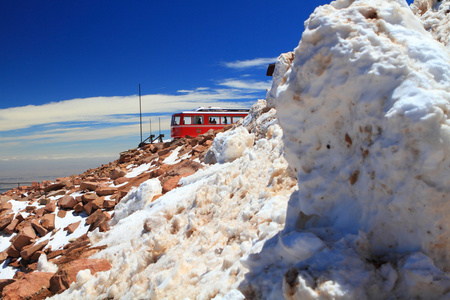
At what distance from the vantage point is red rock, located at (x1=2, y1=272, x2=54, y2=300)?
4.20 meters

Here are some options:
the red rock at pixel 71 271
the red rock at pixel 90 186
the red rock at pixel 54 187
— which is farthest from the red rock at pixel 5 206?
the red rock at pixel 71 271

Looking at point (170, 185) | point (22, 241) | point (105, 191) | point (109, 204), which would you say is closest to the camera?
point (170, 185)

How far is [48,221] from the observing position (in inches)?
311

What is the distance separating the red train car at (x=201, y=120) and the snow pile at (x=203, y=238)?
13511 millimetres

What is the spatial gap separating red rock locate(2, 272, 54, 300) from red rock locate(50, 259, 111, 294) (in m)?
0.28

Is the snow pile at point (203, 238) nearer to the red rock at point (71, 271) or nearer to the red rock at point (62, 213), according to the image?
the red rock at point (71, 271)

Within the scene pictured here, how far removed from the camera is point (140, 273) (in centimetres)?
338

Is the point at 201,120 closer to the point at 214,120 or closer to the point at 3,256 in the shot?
the point at 214,120

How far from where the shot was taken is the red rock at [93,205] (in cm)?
781

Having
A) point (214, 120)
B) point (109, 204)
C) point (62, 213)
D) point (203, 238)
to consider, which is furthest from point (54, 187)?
point (203, 238)

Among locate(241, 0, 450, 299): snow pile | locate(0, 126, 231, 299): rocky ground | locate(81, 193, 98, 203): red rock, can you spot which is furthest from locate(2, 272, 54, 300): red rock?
locate(81, 193, 98, 203): red rock

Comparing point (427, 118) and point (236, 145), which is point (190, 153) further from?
point (427, 118)

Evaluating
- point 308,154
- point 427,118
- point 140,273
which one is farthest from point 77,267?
point 427,118

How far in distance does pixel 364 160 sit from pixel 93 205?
7225mm
